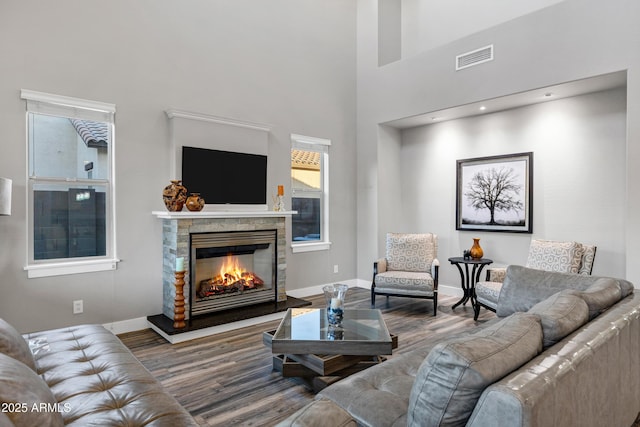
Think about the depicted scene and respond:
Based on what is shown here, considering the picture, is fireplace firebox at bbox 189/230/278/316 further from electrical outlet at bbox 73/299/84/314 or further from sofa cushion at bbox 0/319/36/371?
sofa cushion at bbox 0/319/36/371

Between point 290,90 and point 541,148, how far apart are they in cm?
346

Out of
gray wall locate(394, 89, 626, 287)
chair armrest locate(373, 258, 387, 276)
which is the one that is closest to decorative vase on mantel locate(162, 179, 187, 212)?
chair armrest locate(373, 258, 387, 276)

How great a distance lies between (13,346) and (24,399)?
2.62 feet

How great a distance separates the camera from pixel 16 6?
3.43m

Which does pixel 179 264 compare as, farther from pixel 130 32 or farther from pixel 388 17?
pixel 388 17

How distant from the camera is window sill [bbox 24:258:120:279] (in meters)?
3.52

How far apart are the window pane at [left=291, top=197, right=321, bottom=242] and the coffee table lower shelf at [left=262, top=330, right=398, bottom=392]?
9.48 feet

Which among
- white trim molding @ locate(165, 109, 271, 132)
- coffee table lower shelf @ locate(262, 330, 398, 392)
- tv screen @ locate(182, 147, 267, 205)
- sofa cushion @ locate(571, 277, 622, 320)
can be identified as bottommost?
coffee table lower shelf @ locate(262, 330, 398, 392)

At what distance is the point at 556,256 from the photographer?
4164 millimetres

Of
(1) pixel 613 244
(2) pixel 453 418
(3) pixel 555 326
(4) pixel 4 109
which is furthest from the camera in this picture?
(1) pixel 613 244

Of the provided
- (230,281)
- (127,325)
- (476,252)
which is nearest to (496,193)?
(476,252)

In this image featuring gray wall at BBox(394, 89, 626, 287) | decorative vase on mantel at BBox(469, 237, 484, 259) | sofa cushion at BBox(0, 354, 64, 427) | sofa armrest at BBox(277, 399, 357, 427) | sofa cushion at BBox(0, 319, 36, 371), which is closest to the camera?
sofa armrest at BBox(277, 399, 357, 427)

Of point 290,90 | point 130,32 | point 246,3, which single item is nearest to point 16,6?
point 130,32

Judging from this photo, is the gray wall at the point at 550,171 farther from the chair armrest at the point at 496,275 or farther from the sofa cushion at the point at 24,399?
the sofa cushion at the point at 24,399
